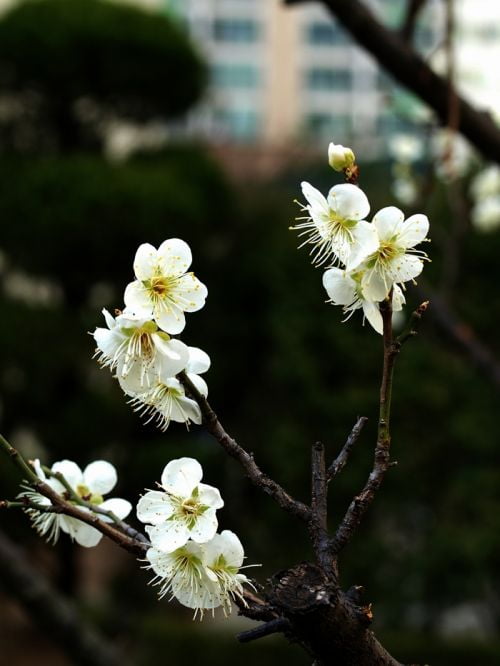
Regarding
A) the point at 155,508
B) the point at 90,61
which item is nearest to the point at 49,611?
the point at 155,508

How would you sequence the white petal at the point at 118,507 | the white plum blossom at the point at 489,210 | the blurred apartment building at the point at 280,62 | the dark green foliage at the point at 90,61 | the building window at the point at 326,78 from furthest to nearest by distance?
1. the building window at the point at 326,78
2. the blurred apartment building at the point at 280,62
3. the dark green foliage at the point at 90,61
4. the white plum blossom at the point at 489,210
5. the white petal at the point at 118,507

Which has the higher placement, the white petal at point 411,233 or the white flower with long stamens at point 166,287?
the white petal at point 411,233

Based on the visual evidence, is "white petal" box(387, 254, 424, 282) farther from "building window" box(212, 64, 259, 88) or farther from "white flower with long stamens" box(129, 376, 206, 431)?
"building window" box(212, 64, 259, 88)

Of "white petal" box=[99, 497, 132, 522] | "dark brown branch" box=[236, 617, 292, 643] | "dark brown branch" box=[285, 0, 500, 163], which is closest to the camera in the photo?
"dark brown branch" box=[236, 617, 292, 643]

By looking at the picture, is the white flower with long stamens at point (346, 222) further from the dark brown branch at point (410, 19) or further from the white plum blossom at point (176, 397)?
the dark brown branch at point (410, 19)

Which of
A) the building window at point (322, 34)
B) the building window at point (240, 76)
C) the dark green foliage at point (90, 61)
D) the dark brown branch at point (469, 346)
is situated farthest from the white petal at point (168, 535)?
the building window at point (322, 34)

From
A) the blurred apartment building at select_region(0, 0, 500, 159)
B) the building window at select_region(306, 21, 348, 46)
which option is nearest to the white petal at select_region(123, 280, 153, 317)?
the blurred apartment building at select_region(0, 0, 500, 159)
